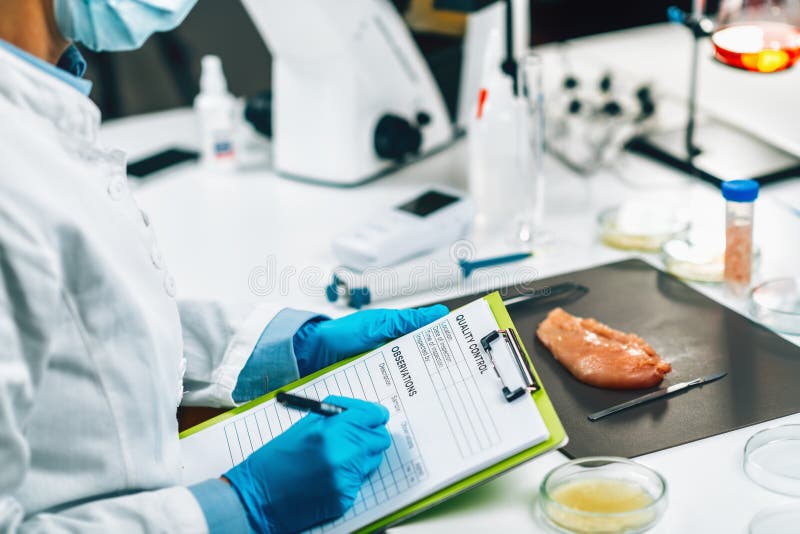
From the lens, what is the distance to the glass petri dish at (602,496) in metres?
0.85

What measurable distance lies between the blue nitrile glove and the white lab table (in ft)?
0.27

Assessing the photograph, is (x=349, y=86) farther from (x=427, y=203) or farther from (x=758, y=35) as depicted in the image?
(x=758, y=35)

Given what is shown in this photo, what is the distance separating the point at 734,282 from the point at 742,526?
49 centimetres

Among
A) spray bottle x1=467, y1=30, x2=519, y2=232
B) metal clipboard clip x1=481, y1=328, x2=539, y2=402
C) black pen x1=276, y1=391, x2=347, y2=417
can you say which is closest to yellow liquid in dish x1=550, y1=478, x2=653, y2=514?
metal clipboard clip x1=481, y1=328, x2=539, y2=402

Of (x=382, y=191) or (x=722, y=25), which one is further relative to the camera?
(x=382, y=191)

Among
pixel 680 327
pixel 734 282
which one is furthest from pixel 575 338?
pixel 734 282

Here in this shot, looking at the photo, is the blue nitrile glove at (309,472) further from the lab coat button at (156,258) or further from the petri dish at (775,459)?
the petri dish at (775,459)

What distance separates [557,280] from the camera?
134cm

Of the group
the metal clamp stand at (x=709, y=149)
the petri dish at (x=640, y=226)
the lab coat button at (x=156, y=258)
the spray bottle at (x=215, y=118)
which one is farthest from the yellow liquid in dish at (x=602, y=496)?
the spray bottle at (x=215, y=118)

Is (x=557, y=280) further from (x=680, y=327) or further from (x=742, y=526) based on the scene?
(x=742, y=526)

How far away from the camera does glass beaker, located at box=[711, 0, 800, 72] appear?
1.32 metres

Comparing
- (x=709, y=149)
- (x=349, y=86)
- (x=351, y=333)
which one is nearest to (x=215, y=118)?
(x=349, y=86)

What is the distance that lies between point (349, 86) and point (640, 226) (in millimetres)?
606

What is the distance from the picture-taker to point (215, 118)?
5.97ft
